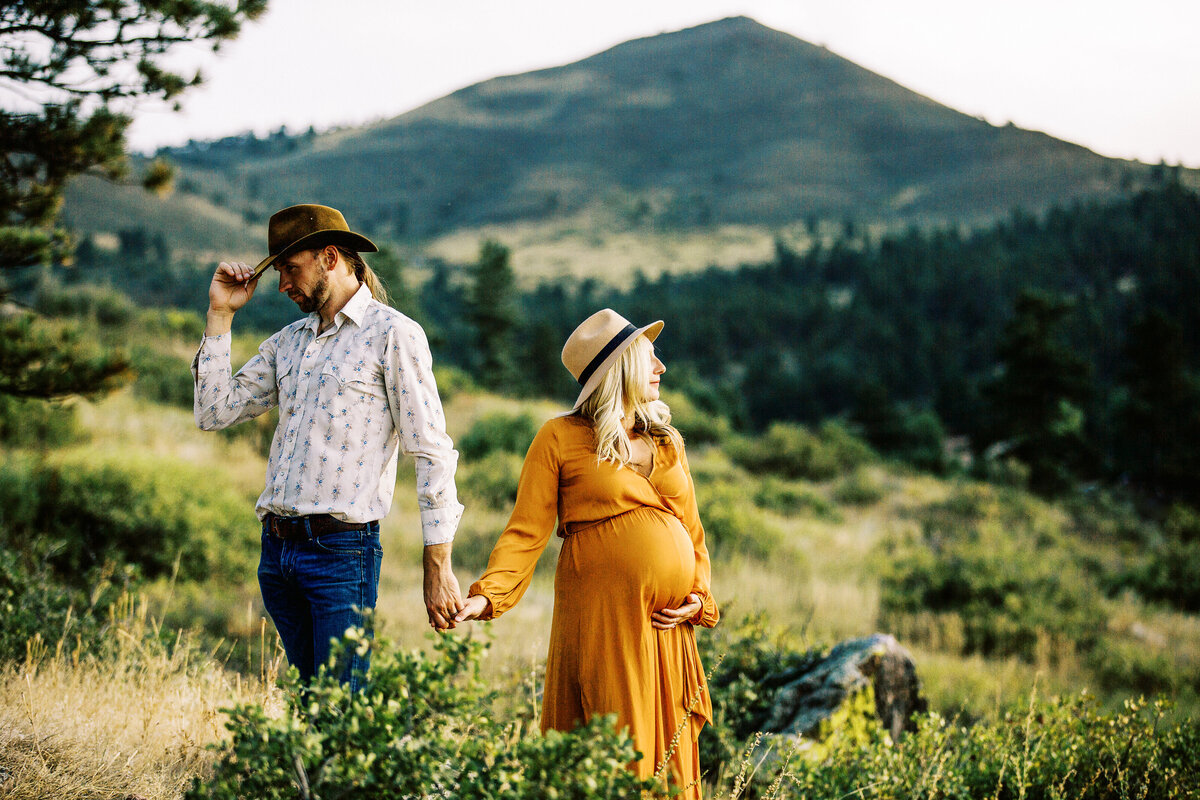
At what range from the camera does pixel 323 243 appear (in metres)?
2.81

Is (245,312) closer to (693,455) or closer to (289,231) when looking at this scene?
(693,455)

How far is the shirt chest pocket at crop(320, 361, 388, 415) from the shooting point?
8.71 ft

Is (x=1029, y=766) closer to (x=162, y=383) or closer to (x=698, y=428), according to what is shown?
(x=162, y=383)

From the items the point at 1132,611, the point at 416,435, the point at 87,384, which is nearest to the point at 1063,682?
the point at 1132,611

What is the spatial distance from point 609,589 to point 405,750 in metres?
0.95

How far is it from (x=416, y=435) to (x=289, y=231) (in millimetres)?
872

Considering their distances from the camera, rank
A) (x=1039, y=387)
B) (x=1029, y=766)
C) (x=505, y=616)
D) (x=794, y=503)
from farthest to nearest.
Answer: (x=1039, y=387), (x=794, y=503), (x=505, y=616), (x=1029, y=766)

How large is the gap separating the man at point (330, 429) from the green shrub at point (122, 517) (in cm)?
487

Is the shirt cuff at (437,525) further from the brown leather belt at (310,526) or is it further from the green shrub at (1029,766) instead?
the green shrub at (1029,766)

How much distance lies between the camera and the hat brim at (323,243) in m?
2.73

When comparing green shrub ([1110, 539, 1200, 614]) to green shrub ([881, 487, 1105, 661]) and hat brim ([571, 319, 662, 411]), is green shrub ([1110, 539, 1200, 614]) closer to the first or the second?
green shrub ([881, 487, 1105, 661])

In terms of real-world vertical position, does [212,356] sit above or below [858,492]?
above

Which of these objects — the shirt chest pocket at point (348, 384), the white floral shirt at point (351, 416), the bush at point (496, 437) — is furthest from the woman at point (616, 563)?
the bush at point (496, 437)

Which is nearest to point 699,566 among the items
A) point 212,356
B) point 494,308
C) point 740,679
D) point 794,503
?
point 212,356
